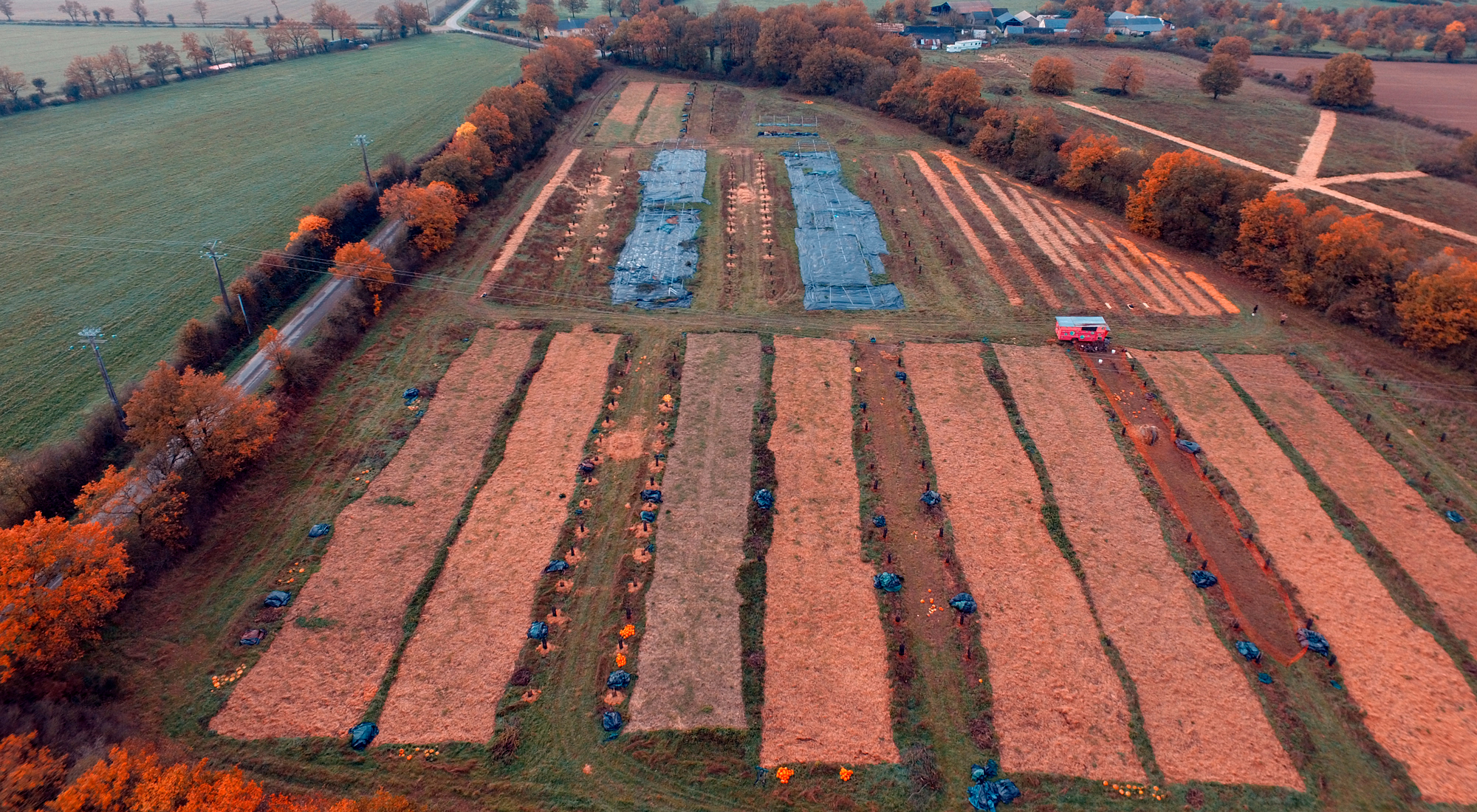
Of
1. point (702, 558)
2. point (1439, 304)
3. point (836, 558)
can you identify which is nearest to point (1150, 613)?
point (836, 558)

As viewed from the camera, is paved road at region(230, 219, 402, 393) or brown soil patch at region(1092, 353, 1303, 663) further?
paved road at region(230, 219, 402, 393)

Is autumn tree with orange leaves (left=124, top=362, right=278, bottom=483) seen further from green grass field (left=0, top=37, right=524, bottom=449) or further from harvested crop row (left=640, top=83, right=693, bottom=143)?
harvested crop row (left=640, top=83, right=693, bottom=143)

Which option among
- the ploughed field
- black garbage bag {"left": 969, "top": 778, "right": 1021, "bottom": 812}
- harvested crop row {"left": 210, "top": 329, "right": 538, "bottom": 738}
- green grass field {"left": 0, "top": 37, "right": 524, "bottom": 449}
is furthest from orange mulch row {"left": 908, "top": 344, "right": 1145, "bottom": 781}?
green grass field {"left": 0, "top": 37, "right": 524, "bottom": 449}

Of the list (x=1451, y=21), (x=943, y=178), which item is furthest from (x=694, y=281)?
(x=1451, y=21)

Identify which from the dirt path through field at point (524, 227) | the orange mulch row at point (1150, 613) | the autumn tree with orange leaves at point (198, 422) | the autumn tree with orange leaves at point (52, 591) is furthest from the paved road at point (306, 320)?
the orange mulch row at point (1150, 613)

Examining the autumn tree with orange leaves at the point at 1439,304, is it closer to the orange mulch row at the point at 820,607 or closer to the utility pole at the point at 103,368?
the orange mulch row at the point at 820,607

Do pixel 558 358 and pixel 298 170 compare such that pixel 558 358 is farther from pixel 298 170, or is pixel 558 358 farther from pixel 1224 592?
pixel 298 170
